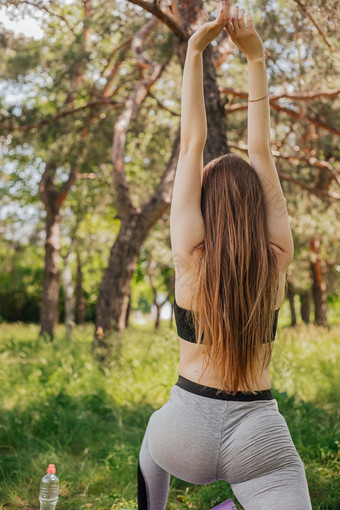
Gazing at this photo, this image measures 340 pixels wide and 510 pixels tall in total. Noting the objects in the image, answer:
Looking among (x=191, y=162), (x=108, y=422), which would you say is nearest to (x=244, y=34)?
(x=191, y=162)

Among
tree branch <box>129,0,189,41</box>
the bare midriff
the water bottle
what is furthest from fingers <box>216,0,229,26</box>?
the water bottle

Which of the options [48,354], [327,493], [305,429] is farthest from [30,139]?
[327,493]

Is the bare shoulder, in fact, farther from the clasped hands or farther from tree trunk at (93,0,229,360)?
tree trunk at (93,0,229,360)

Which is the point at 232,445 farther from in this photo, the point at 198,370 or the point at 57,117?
the point at 57,117

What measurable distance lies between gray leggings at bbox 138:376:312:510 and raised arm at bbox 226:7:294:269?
55 centimetres

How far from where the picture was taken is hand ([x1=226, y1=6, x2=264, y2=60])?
2.03m

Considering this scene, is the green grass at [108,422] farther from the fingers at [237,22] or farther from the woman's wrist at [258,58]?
the fingers at [237,22]

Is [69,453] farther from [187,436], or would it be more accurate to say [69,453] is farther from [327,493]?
[187,436]

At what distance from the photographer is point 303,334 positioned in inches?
452

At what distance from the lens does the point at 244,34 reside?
2045mm

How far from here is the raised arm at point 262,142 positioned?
1952 mm

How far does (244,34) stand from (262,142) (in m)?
0.42

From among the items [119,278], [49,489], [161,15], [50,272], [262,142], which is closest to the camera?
[262,142]

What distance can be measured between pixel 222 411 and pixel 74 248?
14.7 m
